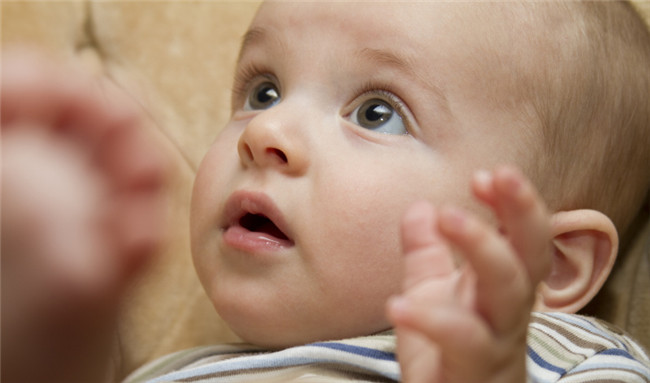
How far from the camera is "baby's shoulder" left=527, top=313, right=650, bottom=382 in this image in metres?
0.87

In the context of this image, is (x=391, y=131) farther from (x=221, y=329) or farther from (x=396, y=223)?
(x=221, y=329)

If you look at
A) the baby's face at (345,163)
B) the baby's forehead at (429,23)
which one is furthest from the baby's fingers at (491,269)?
the baby's forehead at (429,23)

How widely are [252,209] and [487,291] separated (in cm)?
41

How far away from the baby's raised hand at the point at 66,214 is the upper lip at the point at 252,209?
34 centimetres

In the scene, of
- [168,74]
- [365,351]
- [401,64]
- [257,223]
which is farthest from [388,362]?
[168,74]

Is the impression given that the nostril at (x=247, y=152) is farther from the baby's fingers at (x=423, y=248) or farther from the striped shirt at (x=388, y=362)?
the baby's fingers at (x=423, y=248)

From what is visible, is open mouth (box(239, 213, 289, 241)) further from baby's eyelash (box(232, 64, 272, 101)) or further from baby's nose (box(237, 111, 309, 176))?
baby's eyelash (box(232, 64, 272, 101))

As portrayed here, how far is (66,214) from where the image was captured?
0.55 meters

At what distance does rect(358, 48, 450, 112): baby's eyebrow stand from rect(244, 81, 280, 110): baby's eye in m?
0.17

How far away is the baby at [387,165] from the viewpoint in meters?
0.92

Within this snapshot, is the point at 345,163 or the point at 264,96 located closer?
the point at 345,163

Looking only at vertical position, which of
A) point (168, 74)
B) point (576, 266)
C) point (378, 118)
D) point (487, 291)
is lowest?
point (487, 291)

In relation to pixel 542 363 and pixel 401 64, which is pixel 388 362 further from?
pixel 401 64

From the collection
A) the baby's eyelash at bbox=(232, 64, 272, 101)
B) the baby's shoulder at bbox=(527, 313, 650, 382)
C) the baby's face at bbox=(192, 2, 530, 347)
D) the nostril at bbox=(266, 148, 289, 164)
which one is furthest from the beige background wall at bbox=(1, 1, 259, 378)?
the baby's shoulder at bbox=(527, 313, 650, 382)
